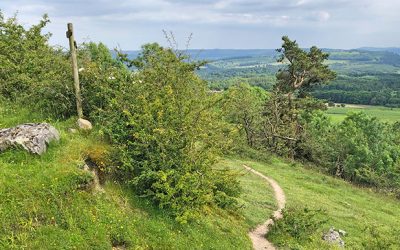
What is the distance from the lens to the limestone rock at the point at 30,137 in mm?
13835

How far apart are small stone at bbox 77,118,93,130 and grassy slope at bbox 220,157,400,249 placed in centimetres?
1211

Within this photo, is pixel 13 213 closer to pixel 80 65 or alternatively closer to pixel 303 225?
pixel 80 65

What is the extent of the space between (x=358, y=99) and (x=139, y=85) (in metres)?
163

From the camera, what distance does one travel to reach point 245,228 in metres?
19.2

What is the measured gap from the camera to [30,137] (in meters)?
14.0

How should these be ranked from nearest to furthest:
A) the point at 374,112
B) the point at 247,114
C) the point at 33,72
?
the point at 33,72
the point at 247,114
the point at 374,112

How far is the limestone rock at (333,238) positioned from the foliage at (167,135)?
770cm

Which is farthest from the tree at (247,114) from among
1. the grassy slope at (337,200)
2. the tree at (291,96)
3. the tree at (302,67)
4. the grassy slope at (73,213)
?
the grassy slope at (73,213)

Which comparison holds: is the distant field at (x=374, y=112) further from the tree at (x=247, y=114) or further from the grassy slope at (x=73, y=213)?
→ the grassy slope at (x=73, y=213)

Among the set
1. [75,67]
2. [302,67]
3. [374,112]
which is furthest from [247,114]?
[374,112]

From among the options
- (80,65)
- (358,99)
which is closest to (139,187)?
(80,65)

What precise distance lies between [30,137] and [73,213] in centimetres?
356

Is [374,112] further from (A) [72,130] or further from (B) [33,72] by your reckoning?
(A) [72,130]

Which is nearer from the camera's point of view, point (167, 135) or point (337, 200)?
point (167, 135)
